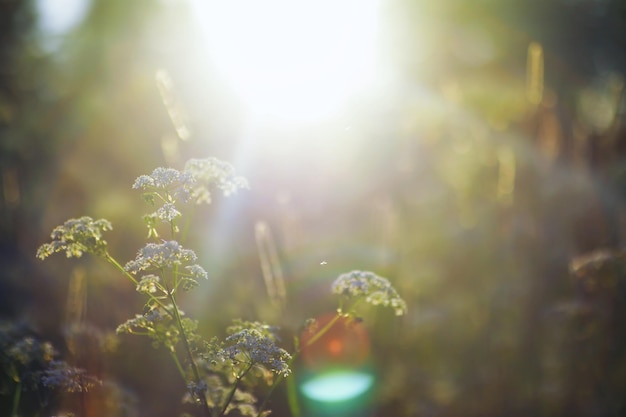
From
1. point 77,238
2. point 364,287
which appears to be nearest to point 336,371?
point 364,287

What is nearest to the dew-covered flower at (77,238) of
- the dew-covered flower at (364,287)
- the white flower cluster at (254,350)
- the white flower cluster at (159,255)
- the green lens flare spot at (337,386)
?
the white flower cluster at (159,255)

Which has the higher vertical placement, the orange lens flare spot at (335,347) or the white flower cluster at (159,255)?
the orange lens flare spot at (335,347)

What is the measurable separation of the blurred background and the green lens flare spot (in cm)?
17

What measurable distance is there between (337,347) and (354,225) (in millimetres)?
3352

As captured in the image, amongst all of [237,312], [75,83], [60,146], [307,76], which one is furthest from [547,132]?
[75,83]

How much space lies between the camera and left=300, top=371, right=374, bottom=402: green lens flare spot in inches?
209

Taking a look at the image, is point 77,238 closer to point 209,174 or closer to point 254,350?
point 209,174

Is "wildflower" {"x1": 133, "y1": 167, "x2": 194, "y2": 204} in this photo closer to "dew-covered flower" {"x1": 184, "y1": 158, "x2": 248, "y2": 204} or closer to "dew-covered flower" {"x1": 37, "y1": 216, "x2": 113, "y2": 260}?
"dew-covered flower" {"x1": 184, "y1": 158, "x2": 248, "y2": 204}

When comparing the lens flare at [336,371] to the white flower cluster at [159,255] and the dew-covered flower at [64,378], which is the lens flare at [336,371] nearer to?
the dew-covered flower at [64,378]

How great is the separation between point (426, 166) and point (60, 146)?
7.62 meters

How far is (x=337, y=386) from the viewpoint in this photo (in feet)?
19.0

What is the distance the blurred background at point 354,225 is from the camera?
5605 millimetres

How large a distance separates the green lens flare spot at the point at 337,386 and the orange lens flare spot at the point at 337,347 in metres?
0.14

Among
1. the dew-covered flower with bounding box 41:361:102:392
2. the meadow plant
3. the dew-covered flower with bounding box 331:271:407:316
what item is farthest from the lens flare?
the dew-covered flower with bounding box 41:361:102:392
